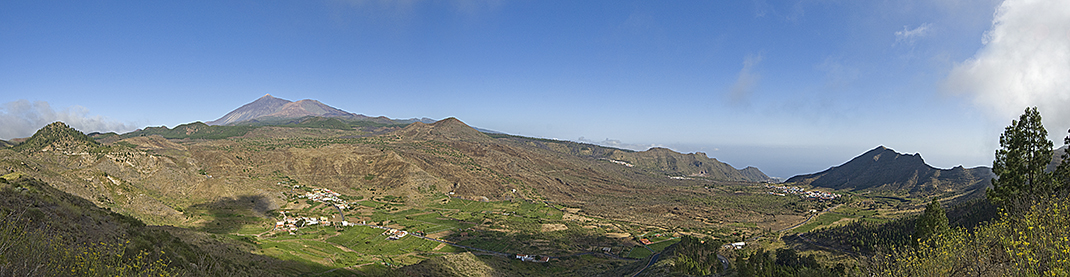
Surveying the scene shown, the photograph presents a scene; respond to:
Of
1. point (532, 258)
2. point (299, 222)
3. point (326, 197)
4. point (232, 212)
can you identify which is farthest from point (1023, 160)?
point (326, 197)

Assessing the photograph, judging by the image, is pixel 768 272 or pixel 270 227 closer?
pixel 768 272

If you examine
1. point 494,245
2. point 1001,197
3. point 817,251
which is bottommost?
point 494,245

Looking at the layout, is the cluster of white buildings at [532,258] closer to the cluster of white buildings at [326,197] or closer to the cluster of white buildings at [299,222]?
the cluster of white buildings at [299,222]

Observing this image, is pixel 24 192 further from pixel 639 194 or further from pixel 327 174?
pixel 639 194

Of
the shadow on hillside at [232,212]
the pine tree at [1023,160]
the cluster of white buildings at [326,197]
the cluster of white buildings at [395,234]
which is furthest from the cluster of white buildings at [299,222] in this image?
the pine tree at [1023,160]

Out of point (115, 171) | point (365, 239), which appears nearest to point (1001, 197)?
point (365, 239)

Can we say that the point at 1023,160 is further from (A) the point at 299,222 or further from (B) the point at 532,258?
(A) the point at 299,222

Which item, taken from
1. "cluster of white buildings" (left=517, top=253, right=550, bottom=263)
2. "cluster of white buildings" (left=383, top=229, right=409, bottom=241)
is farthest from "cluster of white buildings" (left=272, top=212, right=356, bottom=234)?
"cluster of white buildings" (left=517, top=253, right=550, bottom=263)

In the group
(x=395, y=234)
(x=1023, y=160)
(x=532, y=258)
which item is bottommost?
(x=532, y=258)
